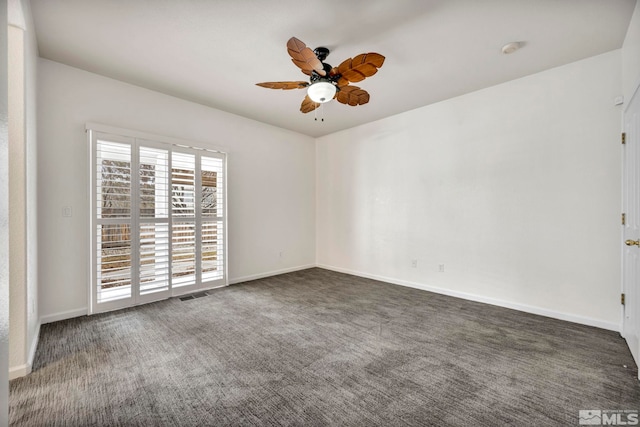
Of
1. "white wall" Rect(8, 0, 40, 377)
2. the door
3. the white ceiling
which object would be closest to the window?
the white ceiling

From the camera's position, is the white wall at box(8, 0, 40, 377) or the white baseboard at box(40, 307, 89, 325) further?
the white baseboard at box(40, 307, 89, 325)

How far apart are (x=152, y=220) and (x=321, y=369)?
9.62 feet

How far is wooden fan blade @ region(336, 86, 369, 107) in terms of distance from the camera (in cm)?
285

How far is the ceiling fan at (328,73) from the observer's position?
Answer: 226 cm

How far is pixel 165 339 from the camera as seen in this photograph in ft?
8.99

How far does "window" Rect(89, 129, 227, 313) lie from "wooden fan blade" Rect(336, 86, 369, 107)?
2412 mm

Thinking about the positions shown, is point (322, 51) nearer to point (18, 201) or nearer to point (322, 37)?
point (322, 37)

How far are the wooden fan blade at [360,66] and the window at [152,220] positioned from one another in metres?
2.71

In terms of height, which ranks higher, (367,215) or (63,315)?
(367,215)

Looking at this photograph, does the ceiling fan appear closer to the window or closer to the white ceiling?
the white ceiling

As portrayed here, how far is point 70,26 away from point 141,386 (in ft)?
10.2

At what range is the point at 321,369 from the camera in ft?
7.29

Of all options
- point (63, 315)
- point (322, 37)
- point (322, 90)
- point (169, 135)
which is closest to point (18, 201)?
point (63, 315)

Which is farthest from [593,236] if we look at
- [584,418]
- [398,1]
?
[398,1]
